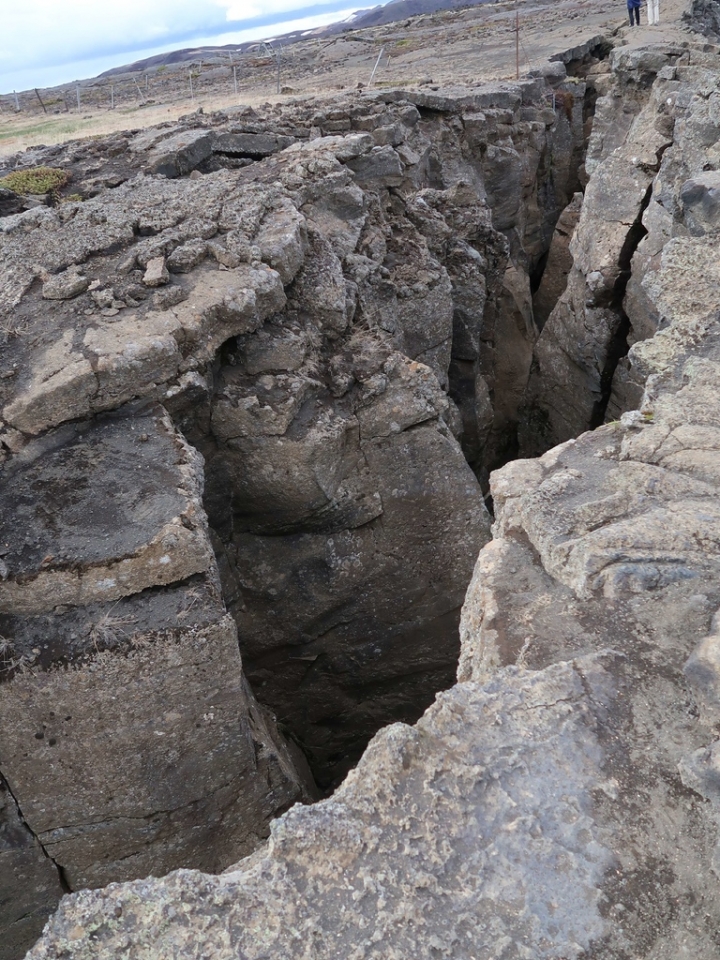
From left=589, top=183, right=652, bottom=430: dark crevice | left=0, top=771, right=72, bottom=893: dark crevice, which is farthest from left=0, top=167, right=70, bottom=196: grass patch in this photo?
left=589, top=183, right=652, bottom=430: dark crevice

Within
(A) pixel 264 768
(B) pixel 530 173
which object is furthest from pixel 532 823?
(B) pixel 530 173

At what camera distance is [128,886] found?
8.40 feet

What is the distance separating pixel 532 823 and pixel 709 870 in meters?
0.55

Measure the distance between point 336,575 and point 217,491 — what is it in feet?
3.99

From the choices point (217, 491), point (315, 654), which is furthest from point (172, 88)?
point (315, 654)

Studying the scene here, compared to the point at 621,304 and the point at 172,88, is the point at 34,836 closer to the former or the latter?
the point at 621,304

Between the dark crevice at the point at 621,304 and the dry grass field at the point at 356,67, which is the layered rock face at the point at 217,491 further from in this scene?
the dry grass field at the point at 356,67

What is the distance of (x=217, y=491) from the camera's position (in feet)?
20.0

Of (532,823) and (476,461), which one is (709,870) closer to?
(532,823)

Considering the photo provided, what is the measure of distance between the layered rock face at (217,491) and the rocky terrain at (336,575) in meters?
0.03

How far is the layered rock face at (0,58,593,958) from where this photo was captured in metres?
4.59

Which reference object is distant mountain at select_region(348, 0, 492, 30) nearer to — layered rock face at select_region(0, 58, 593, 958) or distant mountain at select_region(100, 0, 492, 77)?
distant mountain at select_region(100, 0, 492, 77)

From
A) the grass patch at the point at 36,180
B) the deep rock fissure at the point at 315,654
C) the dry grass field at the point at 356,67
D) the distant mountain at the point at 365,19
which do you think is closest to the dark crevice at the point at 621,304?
the deep rock fissure at the point at 315,654

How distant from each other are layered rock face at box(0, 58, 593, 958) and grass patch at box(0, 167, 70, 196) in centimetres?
26
